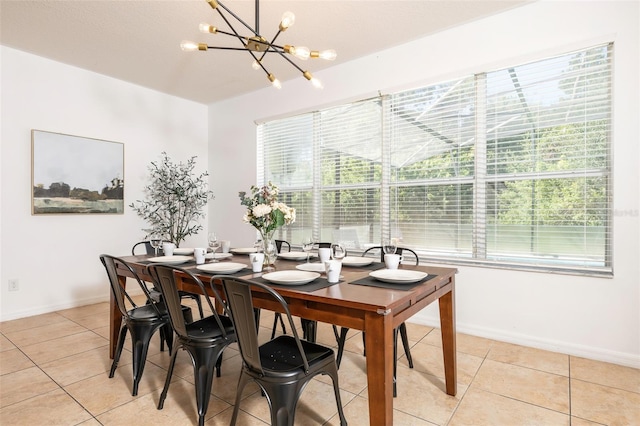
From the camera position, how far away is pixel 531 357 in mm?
2658

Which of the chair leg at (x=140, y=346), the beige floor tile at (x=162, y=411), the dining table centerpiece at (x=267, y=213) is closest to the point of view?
the beige floor tile at (x=162, y=411)

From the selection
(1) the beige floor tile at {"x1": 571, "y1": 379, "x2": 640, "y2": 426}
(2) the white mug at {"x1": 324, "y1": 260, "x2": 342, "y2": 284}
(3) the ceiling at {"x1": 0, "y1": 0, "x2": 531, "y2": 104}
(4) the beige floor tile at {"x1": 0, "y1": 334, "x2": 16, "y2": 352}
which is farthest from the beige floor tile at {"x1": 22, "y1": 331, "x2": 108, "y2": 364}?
(1) the beige floor tile at {"x1": 571, "y1": 379, "x2": 640, "y2": 426}

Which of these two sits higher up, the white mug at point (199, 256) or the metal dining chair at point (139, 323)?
the white mug at point (199, 256)

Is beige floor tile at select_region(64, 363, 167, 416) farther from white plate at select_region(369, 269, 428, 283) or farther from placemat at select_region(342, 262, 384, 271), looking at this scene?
white plate at select_region(369, 269, 428, 283)

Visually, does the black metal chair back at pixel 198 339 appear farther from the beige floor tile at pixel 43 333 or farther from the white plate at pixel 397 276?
the beige floor tile at pixel 43 333

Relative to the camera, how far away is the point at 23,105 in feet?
12.1

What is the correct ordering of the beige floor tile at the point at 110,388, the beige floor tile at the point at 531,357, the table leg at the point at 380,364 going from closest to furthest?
1. the table leg at the point at 380,364
2. the beige floor tile at the point at 110,388
3. the beige floor tile at the point at 531,357

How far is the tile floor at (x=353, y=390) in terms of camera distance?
1.89m

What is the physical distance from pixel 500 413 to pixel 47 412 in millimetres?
2564

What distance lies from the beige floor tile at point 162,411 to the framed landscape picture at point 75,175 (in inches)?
114

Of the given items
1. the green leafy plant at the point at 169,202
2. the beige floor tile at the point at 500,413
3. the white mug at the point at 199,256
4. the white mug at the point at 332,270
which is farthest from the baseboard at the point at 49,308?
the beige floor tile at the point at 500,413

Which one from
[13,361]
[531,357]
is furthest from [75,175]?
[531,357]

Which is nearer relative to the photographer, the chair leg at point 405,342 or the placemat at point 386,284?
the placemat at point 386,284

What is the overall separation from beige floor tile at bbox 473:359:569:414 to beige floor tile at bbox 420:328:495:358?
0.73 feet
